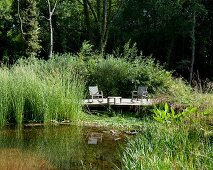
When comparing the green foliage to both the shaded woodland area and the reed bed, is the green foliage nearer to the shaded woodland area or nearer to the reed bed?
the shaded woodland area

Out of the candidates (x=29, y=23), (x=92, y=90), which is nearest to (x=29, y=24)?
(x=29, y=23)

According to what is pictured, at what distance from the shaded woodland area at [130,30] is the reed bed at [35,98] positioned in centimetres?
1097

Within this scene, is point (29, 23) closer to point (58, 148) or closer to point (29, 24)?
point (29, 24)

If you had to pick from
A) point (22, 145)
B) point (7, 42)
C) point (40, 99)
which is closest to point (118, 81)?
point (40, 99)

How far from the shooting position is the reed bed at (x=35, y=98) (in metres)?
10.1

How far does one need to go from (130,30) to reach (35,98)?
1495 cm

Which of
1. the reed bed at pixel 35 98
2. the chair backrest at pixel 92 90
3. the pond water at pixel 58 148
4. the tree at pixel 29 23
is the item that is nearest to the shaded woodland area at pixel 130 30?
the tree at pixel 29 23

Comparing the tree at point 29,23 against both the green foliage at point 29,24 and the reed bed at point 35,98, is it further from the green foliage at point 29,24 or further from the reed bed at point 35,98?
the reed bed at point 35,98

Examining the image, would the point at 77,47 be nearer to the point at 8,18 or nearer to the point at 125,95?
the point at 8,18

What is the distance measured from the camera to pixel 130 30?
24406mm

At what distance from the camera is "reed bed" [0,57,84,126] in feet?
33.3

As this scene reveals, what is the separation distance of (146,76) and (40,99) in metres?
5.43

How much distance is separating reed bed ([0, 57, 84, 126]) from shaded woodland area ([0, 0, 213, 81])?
11.0 m

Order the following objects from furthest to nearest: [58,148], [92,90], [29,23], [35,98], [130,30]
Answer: [130,30]
[29,23]
[92,90]
[35,98]
[58,148]
